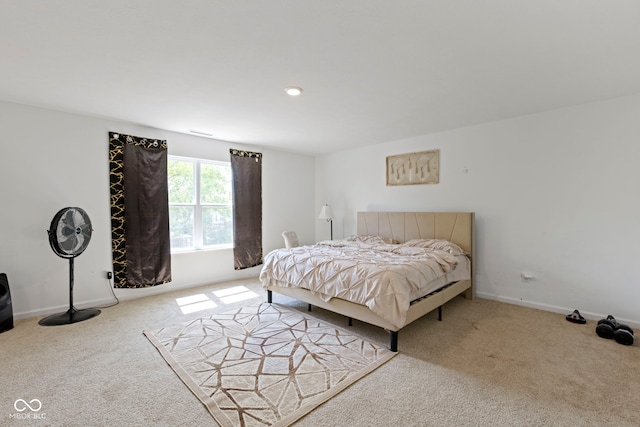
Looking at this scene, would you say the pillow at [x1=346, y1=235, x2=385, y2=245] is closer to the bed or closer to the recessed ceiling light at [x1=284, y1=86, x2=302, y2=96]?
the bed

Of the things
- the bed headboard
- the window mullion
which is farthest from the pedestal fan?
the bed headboard

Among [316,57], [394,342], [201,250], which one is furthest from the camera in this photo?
[201,250]

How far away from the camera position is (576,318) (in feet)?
10.1

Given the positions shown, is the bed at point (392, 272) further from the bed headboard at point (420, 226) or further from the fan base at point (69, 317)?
the fan base at point (69, 317)

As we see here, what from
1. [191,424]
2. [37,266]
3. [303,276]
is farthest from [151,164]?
[191,424]

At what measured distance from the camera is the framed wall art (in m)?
4.37

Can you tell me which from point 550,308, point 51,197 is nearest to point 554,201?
point 550,308

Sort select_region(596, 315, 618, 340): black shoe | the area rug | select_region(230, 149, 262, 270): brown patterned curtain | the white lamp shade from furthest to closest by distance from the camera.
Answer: the white lamp shade < select_region(230, 149, 262, 270): brown patterned curtain < select_region(596, 315, 618, 340): black shoe < the area rug

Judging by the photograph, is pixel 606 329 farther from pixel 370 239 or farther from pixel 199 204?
pixel 199 204

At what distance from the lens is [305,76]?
2477 mm

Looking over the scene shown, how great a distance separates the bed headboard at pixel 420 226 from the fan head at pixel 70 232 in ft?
12.7

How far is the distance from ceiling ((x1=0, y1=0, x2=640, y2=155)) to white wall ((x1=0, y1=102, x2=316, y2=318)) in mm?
293

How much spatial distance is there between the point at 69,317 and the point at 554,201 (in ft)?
18.6

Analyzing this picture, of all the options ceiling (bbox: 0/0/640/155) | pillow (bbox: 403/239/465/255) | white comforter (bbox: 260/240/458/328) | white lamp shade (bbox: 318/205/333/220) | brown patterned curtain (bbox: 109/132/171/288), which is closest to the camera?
ceiling (bbox: 0/0/640/155)
